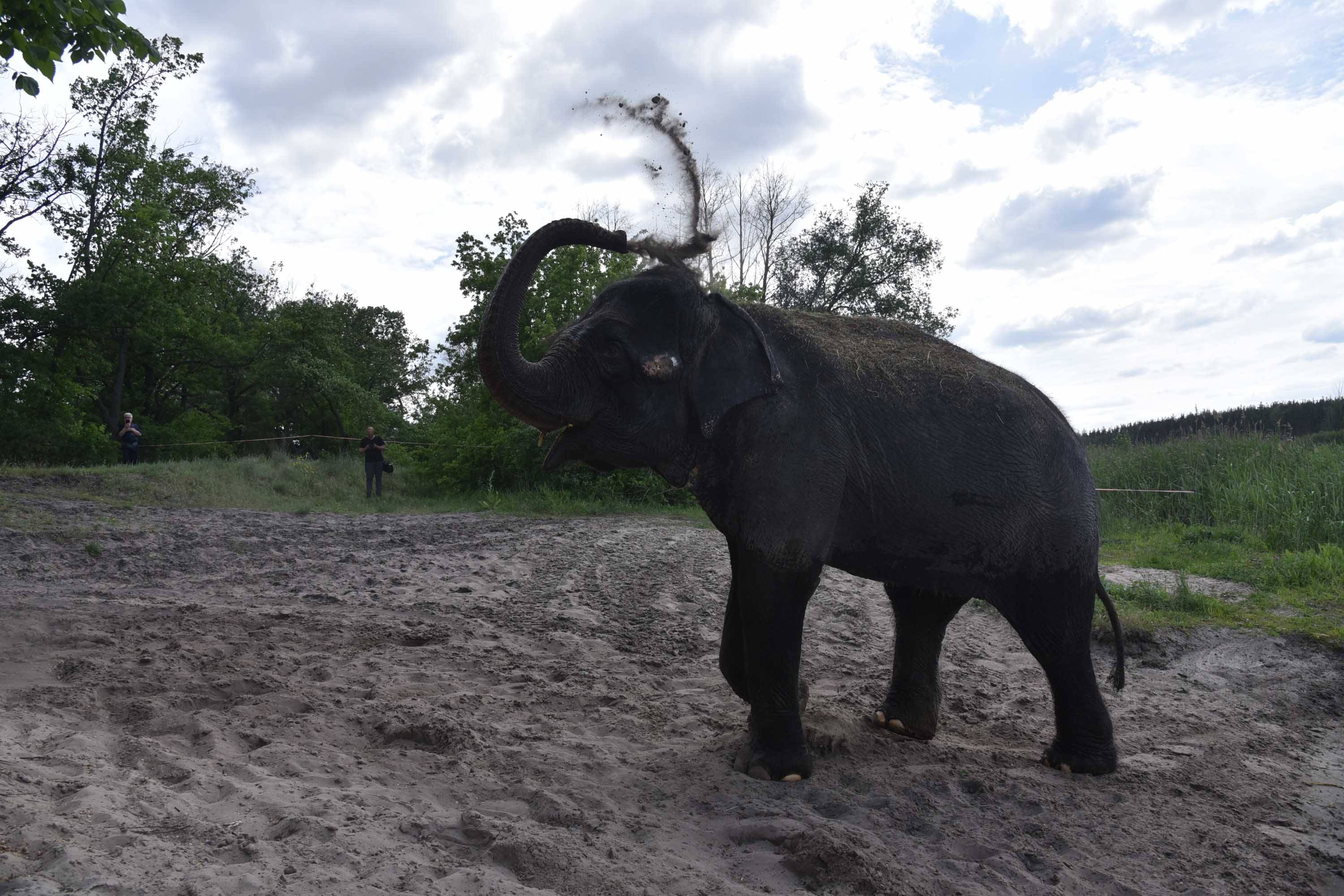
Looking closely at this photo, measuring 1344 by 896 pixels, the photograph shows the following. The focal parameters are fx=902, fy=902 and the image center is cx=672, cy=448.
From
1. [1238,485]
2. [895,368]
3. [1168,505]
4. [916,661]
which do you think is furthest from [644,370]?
[1168,505]

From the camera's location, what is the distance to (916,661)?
4.92 m

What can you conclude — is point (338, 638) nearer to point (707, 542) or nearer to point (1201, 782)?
point (1201, 782)

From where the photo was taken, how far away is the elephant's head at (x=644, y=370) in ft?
13.3

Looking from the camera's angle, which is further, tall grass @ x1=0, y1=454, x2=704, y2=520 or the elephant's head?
tall grass @ x1=0, y1=454, x2=704, y2=520

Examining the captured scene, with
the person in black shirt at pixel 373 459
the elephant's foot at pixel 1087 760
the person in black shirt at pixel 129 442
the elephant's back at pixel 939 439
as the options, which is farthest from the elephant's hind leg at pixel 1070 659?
the person in black shirt at pixel 129 442

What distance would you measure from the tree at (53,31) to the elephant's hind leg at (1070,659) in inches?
289

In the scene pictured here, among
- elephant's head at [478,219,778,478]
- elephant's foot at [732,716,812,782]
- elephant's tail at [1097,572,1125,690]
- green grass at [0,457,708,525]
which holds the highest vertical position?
elephant's head at [478,219,778,478]

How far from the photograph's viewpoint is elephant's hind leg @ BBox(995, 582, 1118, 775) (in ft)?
14.3

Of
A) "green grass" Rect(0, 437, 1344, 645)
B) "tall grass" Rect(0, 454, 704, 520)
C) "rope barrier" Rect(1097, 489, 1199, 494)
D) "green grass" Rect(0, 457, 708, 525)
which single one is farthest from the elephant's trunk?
"rope barrier" Rect(1097, 489, 1199, 494)

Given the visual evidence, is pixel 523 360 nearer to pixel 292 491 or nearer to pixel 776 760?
pixel 776 760

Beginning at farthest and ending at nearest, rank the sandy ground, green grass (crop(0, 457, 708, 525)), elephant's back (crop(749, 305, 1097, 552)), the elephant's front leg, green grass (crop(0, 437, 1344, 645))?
green grass (crop(0, 457, 708, 525)), green grass (crop(0, 437, 1344, 645)), elephant's back (crop(749, 305, 1097, 552)), the elephant's front leg, the sandy ground

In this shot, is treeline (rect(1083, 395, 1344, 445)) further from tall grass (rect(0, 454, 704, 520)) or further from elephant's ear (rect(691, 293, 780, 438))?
elephant's ear (rect(691, 293, 780, 438))

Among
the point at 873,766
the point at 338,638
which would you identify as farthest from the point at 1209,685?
the point at 338,638

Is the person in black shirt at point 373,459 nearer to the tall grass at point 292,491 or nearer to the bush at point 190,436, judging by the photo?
the tall grass at point 292,491
